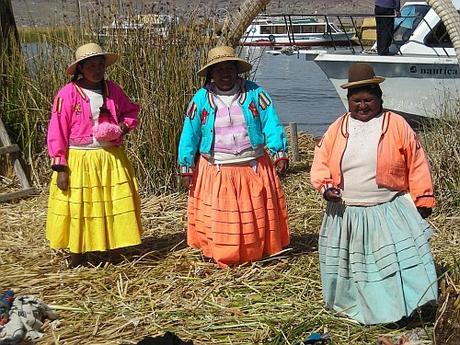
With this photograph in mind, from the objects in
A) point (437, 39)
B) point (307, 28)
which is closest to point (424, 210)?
point (437, 39)

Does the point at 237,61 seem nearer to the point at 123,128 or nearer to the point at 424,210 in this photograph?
the point at 123,128

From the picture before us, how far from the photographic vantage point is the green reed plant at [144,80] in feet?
23.8

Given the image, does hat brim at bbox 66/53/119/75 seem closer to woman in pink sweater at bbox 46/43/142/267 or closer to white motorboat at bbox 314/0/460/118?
woman in pink sweater at bbox 46/43/142/267

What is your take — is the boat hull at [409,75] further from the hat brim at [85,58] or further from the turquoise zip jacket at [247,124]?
the hat brim at [85,58]

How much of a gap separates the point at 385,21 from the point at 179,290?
27.7 ft

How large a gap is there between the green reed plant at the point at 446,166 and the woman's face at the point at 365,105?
2.56 metres

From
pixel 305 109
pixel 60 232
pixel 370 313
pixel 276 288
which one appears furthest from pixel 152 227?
pixel 305 109

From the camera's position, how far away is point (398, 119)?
4094 millimetres

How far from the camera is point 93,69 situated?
5180 millimetres

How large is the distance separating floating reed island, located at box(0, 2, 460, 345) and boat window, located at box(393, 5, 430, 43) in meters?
4.74

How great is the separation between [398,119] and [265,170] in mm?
1375

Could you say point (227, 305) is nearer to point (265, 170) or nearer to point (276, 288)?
point (276, 288)

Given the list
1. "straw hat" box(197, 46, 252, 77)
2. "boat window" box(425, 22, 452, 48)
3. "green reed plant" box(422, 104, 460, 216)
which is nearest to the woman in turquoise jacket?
"straw hat" box(197, 46, 252, 77)

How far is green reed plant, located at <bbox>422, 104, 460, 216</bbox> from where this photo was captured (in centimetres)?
648
